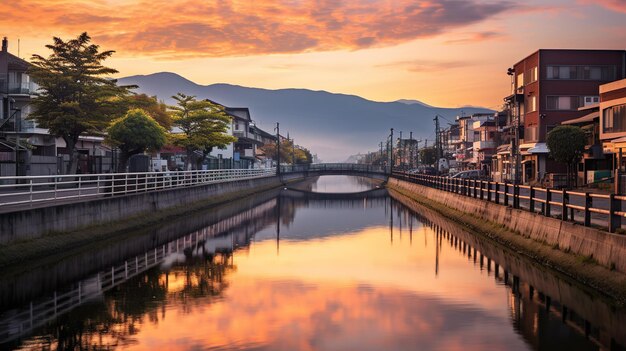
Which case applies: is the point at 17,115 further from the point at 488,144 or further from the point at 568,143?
the point at 488,144

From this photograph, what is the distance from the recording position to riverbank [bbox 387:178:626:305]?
1863cm

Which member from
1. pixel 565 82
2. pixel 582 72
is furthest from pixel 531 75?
pixel 582 72

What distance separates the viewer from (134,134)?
189 ft

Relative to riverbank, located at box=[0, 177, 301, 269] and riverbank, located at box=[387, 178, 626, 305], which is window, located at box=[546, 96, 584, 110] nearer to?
riverbank, located at box=[387, 178, 626, 305]

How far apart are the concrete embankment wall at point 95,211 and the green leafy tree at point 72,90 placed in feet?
37.0

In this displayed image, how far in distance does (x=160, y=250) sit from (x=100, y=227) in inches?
160

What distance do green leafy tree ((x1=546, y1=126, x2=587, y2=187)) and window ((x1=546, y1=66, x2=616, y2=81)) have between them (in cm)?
1888

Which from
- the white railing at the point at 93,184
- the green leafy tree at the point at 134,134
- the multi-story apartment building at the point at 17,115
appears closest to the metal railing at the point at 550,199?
the white railing at the point at 93,184

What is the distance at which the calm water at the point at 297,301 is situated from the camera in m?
14.8

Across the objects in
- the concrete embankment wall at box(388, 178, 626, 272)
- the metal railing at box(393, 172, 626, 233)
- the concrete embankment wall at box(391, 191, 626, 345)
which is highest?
the metal railing at box(393, 172, 626, 233)

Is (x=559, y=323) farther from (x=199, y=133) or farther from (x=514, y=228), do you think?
(x=199, y=133)

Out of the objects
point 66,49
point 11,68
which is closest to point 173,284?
point 66,49

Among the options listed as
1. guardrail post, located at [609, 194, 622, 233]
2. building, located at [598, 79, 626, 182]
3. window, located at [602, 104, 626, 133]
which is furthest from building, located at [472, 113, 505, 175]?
guardrail post, located at [609, 194, 622, 233]

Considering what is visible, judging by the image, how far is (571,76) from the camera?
85.0 m
